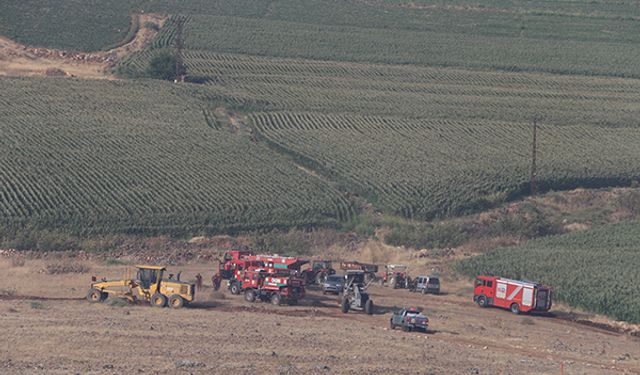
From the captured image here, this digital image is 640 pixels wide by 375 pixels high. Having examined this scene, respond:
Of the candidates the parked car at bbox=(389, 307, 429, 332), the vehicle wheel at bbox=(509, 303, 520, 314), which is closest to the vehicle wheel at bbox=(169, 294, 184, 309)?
the parked car at bbox=(389, 307, 429, 332)

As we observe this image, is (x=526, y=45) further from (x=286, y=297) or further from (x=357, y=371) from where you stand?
(x=357, y=371)

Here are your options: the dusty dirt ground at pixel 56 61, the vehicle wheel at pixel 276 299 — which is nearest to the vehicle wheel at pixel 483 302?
the vehicle wheel at pixel 276 299

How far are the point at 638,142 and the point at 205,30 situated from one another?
5260cm

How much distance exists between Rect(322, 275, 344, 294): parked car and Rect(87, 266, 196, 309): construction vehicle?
9075 millimetres

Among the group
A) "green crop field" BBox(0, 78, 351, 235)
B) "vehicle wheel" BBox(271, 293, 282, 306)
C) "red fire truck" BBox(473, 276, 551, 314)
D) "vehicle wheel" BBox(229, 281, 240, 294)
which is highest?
"green crop field" BBox(0, 78, 351, 235)

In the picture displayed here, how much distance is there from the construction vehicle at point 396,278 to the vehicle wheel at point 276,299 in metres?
10.3

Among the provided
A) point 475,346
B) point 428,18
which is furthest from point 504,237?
point 428,18

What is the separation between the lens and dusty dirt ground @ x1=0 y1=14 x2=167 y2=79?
109500 millimetres

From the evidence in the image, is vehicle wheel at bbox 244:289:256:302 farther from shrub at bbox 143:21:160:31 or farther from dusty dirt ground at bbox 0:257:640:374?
shrub at bbox 143:21:160:31

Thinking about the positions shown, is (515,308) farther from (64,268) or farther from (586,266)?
(64,268)

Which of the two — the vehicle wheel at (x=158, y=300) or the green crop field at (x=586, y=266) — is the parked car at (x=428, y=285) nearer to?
the green crop field at (x=586, y=266)

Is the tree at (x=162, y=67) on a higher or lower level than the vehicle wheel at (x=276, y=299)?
higher

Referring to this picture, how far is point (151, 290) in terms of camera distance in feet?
163

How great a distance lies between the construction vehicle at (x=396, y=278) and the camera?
200ft
